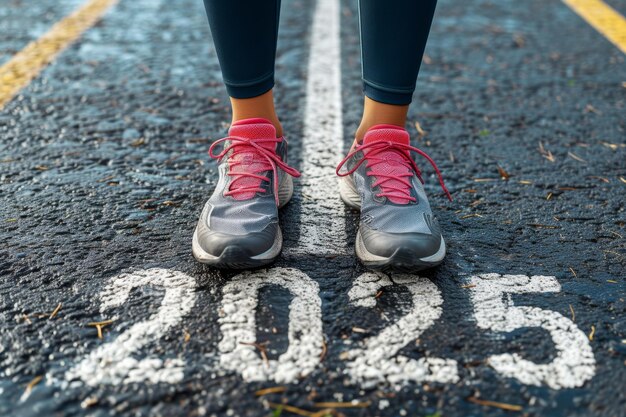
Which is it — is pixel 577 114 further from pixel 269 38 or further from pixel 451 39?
pixel 269 38

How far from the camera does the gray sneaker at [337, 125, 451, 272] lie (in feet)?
6.89

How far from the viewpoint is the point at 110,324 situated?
6.20 ft

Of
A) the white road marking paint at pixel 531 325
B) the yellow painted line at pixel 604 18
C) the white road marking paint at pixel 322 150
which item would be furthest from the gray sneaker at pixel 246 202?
the yellow painted line at pixel 604 18

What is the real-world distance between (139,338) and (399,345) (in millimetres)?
625

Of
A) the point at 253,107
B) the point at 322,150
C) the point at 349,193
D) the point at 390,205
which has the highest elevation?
the point at 253,107

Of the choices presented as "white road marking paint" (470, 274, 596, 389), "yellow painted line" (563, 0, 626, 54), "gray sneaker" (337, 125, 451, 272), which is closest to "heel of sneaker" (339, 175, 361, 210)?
"gray sneaker" (337, 125, 451, 272)

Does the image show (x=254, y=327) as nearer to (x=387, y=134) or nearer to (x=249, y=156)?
(x=249, y=156)

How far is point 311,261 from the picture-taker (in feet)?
7.27

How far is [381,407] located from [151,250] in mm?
938

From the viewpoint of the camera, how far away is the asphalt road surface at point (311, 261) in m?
1.68

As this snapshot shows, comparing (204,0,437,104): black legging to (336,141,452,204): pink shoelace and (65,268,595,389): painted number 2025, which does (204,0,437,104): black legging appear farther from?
(65,268,595,389): painted number 2025

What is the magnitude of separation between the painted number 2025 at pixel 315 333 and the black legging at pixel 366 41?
585 millimetres

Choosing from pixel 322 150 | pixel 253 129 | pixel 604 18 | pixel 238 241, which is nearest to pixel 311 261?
pixel 238 241

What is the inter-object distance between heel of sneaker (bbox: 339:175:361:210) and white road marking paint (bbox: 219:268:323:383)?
0.44m
